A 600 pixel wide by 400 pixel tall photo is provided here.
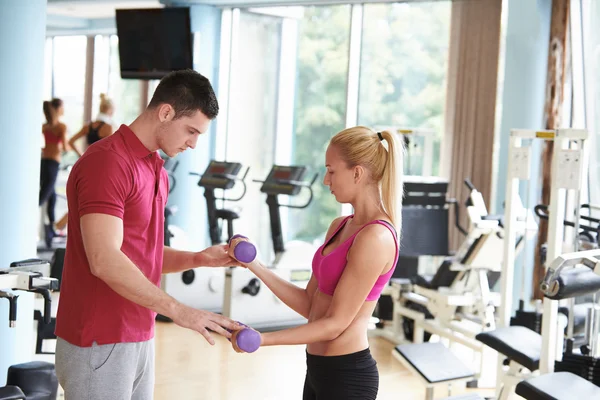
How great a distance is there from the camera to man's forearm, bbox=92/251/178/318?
182cm

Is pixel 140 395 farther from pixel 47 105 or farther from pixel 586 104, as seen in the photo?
pixel 47 105

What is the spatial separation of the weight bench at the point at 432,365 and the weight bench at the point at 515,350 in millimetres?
312

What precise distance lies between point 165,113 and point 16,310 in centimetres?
106

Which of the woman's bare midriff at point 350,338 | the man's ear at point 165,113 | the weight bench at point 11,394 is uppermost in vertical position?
the man's ear at point 165,113

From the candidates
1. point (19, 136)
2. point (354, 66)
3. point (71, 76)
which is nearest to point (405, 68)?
point (354, 66)

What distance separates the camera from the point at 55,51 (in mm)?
11102

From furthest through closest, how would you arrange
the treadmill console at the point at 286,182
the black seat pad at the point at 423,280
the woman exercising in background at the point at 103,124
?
the woman exercising in background at the point at 103,124 → the treadmill console at the point at 286,182 → the black seat pad at the point at 423,280

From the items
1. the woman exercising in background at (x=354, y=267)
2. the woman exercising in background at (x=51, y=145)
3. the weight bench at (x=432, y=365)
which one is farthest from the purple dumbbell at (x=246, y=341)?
the woman exercising in background at (x=51, y=145)

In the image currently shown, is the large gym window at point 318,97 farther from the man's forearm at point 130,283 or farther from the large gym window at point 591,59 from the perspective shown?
the man's forearm at point 130,283

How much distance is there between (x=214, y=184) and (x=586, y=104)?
288cm

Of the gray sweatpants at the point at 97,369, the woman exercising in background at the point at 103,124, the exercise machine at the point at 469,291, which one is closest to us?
the gray sweatpants at the point at 97,369

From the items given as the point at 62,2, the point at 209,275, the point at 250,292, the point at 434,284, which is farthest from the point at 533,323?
the point at 62,2

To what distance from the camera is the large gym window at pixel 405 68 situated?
7301 mm

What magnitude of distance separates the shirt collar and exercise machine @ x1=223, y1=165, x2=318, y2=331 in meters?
3.51
